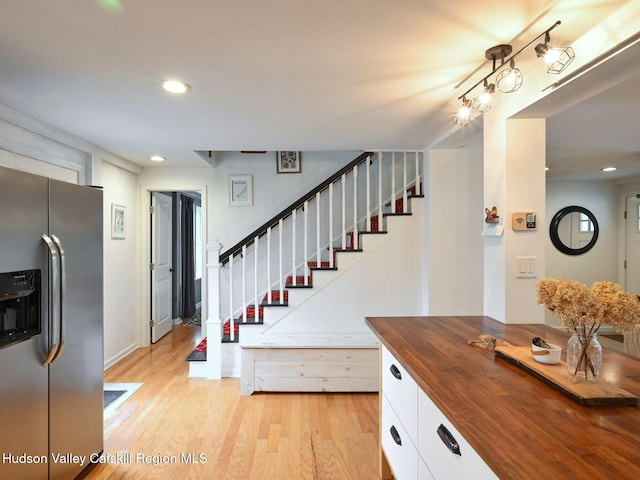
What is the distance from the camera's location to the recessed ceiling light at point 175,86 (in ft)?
6.44

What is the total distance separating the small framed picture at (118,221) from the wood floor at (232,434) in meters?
1.47

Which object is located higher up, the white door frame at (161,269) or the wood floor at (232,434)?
the white door frame at (161,269)

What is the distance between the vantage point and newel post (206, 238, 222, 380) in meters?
3.35

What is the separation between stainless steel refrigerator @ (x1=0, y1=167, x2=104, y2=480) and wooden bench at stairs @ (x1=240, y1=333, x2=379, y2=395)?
1.25 m

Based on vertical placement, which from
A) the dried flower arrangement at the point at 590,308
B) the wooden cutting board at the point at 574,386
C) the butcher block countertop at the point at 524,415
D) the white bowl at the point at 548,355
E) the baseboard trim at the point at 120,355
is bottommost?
the baseboard trim at the point at 120,355

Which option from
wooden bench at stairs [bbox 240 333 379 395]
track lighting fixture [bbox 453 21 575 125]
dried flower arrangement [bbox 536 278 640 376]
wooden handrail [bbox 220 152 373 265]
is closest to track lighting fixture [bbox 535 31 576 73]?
track lighting fixture [bbox 453 21 575 125]

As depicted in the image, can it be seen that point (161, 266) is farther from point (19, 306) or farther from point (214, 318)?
point (19, 306)

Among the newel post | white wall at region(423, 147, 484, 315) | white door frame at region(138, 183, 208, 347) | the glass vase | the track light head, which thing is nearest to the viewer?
the glass vase

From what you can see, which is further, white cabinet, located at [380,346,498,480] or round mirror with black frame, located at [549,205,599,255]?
round mirror with black frame, located at [549,205,599,255]

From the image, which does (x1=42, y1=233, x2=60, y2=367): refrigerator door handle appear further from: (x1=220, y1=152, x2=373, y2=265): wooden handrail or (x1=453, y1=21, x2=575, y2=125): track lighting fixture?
(x1=453, y1=21, x2=575, y2=125): track lighting fixture

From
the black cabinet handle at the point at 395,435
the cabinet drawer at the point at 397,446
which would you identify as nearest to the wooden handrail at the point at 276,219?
the cabinet drawer at the point at 397,446

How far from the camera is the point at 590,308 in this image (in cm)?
104

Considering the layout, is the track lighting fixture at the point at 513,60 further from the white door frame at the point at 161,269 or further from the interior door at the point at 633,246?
the interior door at the point at 633,246

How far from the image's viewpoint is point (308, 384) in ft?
10.2
